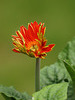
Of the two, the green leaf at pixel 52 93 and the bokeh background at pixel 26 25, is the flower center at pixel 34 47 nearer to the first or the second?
the green leaf at pixel 52 93

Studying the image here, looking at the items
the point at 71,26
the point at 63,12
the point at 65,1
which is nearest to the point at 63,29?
the point at 71,26

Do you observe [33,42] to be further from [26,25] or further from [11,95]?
[26,25]

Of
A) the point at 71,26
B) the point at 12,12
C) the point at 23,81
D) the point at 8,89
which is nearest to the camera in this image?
the point at 8,89

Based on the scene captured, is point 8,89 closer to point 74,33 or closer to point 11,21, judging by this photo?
point 74,33

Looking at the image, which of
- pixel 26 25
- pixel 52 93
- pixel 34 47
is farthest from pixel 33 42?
pixel 26 25

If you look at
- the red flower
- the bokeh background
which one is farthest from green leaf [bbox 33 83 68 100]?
the bokeh background

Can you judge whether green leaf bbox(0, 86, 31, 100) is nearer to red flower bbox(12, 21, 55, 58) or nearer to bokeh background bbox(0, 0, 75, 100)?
red flower bbox(12, 21, 55, 58)

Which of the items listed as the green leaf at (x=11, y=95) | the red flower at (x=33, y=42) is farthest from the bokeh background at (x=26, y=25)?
the red flower at (x=33, y=42)
